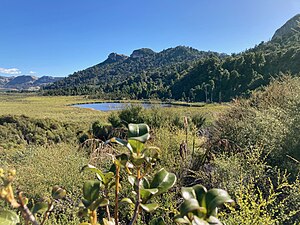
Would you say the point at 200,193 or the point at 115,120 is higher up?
the point at 200,193

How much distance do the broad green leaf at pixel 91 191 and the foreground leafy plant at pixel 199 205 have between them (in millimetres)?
238

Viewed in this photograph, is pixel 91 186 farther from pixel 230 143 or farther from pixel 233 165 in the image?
pixel 230 143

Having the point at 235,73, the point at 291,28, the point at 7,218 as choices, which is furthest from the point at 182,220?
the point at 235,73

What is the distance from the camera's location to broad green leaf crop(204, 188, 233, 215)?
2.04 ft

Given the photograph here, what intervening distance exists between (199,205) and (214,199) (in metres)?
0.04

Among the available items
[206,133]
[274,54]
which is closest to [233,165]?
[206,133]

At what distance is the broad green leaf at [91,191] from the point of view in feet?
2.44

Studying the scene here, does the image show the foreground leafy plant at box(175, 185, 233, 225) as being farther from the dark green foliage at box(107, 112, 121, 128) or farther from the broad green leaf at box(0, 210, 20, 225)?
the dark green foliage at box(107, 112, 121, 128)

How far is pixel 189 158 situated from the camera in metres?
4.25

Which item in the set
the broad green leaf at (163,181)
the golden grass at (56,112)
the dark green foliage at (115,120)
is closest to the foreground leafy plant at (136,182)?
the broad green leaf at (163,181)

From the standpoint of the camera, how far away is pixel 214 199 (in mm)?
634

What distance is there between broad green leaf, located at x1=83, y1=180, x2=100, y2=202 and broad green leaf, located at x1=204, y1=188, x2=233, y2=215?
29cm

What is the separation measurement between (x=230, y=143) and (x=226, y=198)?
449 centimetres

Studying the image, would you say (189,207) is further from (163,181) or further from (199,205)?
(163,181)
